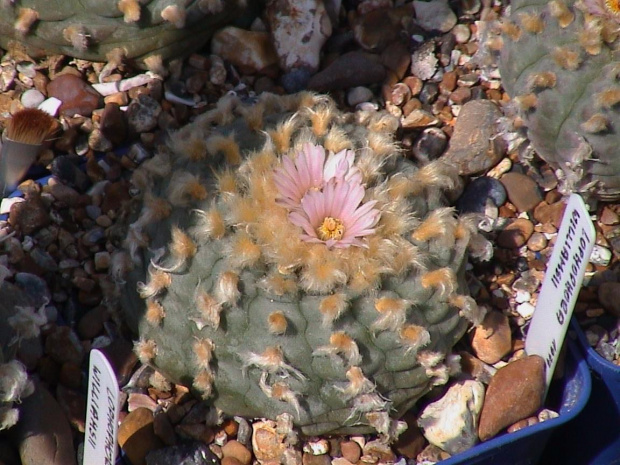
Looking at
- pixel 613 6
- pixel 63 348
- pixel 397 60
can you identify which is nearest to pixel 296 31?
pixel 397 60

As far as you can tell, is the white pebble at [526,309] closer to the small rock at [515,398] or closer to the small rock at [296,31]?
the small rock at [515,398]

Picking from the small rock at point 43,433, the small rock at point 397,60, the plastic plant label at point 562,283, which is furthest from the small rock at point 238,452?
the small rock at point 397,60

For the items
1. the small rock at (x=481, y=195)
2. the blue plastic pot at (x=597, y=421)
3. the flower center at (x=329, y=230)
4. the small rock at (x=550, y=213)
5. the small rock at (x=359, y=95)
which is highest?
the flower center at (x=329, y=230)

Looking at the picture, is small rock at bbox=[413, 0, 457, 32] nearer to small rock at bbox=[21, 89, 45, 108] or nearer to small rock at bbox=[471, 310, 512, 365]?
small rock at bbox=[471, 310, 512, 365]

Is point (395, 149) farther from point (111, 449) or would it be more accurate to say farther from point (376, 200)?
point (111, 449)

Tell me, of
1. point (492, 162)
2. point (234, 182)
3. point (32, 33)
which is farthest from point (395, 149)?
point (32, 33)

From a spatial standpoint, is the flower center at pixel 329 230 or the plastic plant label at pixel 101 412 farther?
the flower center at pixel 329 230

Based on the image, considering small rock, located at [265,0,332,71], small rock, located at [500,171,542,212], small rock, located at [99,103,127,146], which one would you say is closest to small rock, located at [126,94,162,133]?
small rock, located at [99,103,127,146]
